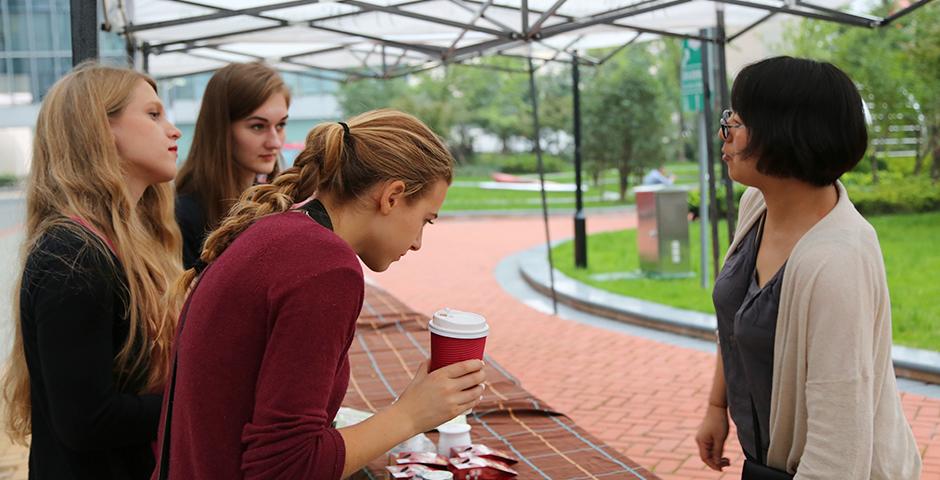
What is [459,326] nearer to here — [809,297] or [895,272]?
[809,297]

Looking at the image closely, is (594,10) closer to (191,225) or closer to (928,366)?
(928,366)

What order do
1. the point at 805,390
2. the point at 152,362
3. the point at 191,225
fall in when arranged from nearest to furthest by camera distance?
the point at 805,390
the point at 152,362
the point at 191,225

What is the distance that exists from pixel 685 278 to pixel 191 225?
9.01m

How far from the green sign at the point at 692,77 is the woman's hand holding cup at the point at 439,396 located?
9.23 m

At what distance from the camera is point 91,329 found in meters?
2.02

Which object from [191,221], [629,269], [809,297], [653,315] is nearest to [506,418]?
[191,221]

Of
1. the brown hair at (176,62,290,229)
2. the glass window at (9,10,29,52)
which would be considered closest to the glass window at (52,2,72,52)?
the glass window at (9,10,29,52)

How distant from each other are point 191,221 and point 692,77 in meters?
8.28

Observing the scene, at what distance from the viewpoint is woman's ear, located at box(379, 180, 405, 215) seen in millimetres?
1672

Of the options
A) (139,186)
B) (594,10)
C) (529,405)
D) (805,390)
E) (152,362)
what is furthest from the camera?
(594,10)

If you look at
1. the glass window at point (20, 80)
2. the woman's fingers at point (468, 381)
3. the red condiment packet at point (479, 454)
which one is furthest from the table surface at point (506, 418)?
the glass window at point (20, 80)

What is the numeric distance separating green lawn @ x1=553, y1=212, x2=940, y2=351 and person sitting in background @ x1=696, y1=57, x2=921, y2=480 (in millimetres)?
5835

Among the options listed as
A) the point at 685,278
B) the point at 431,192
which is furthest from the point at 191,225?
the point at 685,278

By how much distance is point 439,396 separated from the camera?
1681mm
